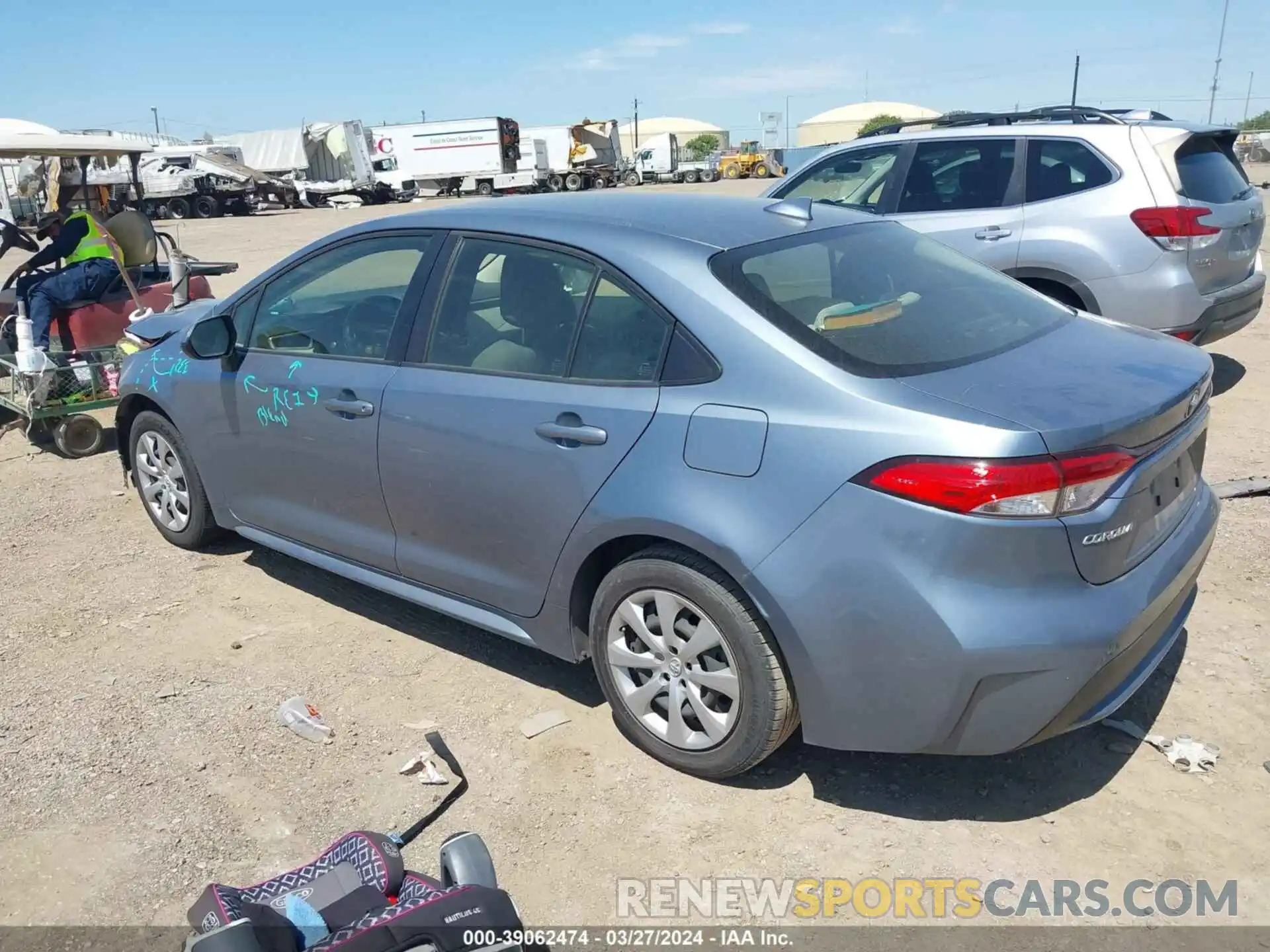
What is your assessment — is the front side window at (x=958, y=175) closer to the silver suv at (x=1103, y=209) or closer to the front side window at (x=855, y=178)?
the silver suv at (x=1103, y=209)

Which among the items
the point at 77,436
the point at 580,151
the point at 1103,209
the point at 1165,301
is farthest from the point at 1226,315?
the point at 580,151

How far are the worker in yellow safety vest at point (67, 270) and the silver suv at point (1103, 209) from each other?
501cm

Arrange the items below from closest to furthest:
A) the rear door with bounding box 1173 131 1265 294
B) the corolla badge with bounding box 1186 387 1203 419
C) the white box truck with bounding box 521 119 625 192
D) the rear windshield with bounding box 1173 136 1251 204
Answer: the corolla badge with bounding box 1186 387 1203 419 → the rear door with bounding box 1173 131 1265 294 → the rear windshield with bounding box 1173 136 1251 204 → the white box truck with bounding box 521 119 625 192

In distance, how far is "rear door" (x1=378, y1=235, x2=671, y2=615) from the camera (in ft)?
10.5

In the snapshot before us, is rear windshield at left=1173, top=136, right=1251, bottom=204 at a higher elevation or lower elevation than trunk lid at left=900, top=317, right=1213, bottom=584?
higher

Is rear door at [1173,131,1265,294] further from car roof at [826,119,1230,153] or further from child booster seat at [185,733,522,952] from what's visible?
child booster seat at [185,733,522,952]

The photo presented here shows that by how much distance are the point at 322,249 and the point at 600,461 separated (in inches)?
71.2

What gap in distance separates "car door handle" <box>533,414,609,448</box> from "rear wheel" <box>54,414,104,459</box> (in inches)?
200

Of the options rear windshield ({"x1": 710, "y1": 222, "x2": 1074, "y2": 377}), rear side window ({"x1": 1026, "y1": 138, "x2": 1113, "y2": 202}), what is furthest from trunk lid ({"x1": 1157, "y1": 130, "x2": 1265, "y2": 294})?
rear windshield ({"x1": 710, "y1": 222, "x2": 1074, "y2": 377})

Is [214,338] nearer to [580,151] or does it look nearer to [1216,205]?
[1216,205]

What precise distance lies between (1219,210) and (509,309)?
501 centimetres

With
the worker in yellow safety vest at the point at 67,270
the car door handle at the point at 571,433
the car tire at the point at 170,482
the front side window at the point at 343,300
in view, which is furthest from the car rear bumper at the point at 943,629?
the worker in yellow safety vest at the point at 67,270

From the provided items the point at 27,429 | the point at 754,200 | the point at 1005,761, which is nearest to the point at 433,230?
the point at 754,200

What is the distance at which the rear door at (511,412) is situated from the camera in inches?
126
